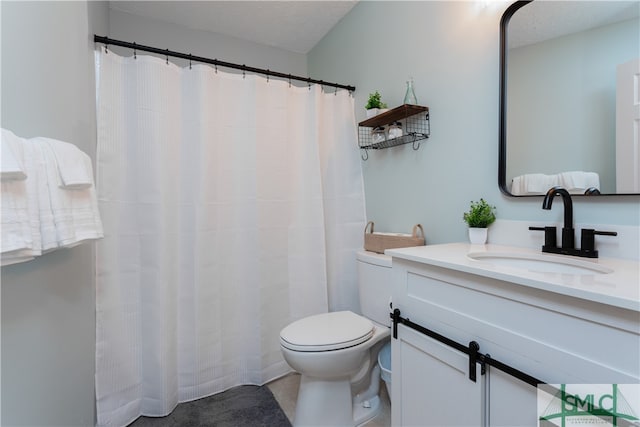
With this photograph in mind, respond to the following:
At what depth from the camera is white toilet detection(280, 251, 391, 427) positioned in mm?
1372

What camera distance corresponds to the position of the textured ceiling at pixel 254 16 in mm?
2113

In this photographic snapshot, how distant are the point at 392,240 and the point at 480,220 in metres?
0.49

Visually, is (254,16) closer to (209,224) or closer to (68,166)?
(209,224)

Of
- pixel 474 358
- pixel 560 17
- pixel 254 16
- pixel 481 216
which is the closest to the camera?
pixel 474 358

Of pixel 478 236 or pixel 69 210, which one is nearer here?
pixel 69 210

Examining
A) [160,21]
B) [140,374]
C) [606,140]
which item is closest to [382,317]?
[606,140]

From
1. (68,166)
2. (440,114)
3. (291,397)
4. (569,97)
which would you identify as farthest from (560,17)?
(291,397)

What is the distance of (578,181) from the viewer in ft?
3.45

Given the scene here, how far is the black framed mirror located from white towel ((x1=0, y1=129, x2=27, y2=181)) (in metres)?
1.52

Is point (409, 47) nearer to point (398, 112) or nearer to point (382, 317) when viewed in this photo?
point (398, 112)

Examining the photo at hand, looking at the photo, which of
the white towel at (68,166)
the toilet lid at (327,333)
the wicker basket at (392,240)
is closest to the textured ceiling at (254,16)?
the wicker basket at (392,240)

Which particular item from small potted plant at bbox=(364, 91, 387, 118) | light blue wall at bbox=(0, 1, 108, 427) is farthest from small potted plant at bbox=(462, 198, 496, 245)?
light blue wall at bbox=(0, 1, 108, 427)

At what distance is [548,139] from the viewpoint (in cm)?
114

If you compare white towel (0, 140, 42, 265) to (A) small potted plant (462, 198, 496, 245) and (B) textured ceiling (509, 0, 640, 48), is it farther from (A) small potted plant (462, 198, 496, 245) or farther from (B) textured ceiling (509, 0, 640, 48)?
(B) textured ceiling (509, 0, 640, 48)
